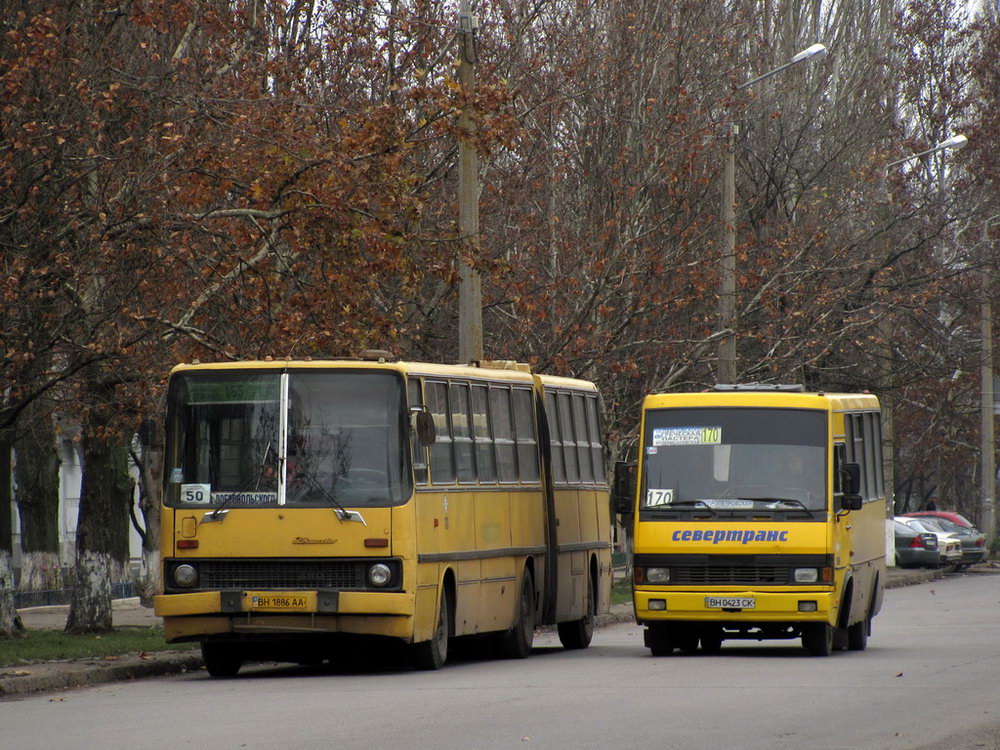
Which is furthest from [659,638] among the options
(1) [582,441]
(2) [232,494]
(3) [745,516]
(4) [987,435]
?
(4) [987,435]

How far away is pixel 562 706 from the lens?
13.4m

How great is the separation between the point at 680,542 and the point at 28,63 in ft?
23.4

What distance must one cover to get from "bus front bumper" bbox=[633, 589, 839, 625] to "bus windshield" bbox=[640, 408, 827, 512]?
2.64ft

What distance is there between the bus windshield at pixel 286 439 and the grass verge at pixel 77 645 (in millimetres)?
2233

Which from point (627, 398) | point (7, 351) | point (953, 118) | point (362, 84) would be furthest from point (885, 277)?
point (7, 351)

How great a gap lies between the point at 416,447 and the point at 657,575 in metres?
2.94

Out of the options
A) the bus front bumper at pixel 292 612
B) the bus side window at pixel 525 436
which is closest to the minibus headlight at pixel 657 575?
the bus side window at pixel 525 436

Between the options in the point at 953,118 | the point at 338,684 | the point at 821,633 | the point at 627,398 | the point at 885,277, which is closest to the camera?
the point at 338,684

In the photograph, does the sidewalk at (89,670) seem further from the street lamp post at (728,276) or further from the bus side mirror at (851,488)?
the street lamp post at (728,276)

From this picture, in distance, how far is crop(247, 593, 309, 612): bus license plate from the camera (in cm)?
1642

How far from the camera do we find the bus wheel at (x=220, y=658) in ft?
57.3

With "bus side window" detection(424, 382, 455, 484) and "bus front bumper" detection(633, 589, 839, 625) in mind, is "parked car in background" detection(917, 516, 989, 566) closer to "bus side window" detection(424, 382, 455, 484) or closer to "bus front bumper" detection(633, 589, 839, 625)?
"bus front bumper" detection(633, 589, 839, 625)

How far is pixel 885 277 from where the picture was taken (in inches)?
1377

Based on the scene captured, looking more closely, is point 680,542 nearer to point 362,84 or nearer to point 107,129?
point 107,129
